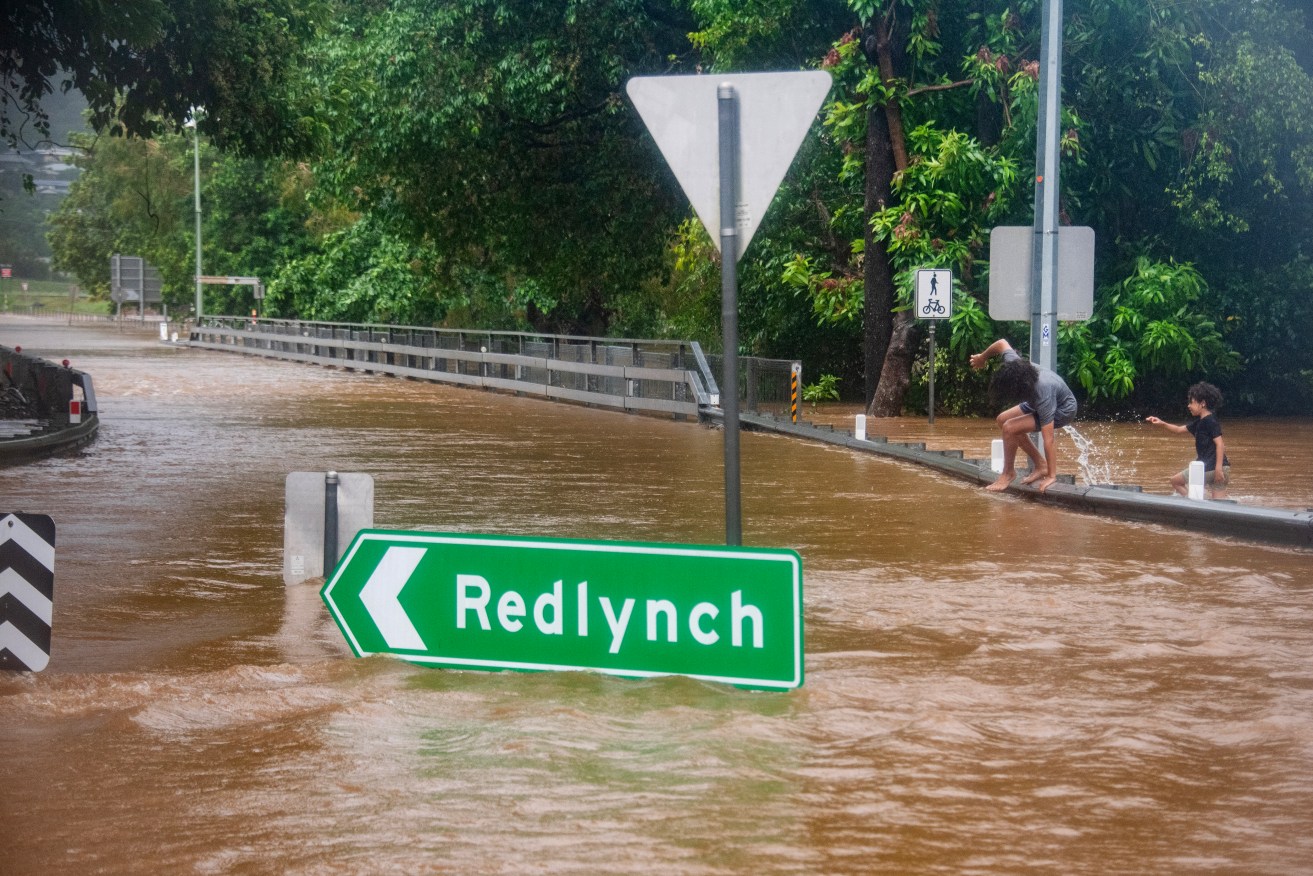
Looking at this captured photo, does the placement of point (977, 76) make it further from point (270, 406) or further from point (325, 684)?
point (325, 684)

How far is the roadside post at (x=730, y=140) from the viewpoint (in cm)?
705

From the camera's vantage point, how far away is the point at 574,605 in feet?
24.4

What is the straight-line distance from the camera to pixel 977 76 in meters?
27.9

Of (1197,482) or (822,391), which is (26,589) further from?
(822,391)

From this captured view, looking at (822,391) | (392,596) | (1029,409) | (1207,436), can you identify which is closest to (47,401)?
(822,391)

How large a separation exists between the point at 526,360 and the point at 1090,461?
55.4 feet

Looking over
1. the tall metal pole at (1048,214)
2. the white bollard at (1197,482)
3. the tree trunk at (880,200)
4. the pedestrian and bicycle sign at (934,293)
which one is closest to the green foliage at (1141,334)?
the pedestrian and bicycle sign at (934,293)

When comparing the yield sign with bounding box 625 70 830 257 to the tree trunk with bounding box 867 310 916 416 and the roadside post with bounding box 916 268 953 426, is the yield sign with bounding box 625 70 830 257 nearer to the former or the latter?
the roadside post with bounding box 916 268 953 426

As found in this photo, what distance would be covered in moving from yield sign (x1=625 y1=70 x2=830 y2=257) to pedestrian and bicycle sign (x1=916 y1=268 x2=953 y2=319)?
62.8 ft

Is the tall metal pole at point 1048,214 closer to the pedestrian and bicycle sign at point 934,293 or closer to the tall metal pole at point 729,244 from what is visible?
the pedestrian and bicycle sign at point 934,293

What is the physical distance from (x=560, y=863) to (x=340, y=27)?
34542mm

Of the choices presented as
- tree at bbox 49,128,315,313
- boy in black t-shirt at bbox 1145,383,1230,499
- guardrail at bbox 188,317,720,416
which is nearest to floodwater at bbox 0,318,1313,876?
boy in black t-shirt at bbox 1145,383,1230,499

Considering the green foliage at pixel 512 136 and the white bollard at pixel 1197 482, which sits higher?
the green foliage at pixel 512 136

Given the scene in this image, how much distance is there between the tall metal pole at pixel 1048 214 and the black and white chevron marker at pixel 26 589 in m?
12.2
